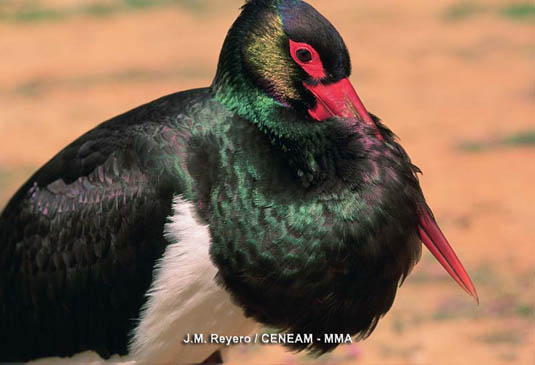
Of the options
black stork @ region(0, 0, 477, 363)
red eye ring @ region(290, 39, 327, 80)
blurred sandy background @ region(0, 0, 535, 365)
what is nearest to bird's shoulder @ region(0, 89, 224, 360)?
black stork @ region(0, 0, 477, 363)

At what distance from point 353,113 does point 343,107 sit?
0.06 m

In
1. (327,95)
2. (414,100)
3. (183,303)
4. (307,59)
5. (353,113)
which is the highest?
(307,59)

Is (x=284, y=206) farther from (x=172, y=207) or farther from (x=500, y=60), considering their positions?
(x=500, y=60)

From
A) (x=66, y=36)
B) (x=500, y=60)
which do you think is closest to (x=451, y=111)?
(x=500, y=60)

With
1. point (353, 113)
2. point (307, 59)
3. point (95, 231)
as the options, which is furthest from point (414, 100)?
point (95, 231)

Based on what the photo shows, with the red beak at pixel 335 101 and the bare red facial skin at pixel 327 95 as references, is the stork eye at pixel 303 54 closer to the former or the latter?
the bare red facial skin at pixel 327 95

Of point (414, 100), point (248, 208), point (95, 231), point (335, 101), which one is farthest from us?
point (414, 100)

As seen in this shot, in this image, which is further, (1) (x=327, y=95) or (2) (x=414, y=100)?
(2) (x=414, y=100)

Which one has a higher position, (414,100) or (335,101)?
(335,101)

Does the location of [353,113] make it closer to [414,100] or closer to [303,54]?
[303,54]

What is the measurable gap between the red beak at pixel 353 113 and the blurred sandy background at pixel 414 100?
73.0 inches

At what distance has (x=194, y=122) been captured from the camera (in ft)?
15.6

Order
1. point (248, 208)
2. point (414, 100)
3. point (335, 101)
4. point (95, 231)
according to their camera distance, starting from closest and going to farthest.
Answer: point (248, 208)
point (335, 101)
point (95, 231)
point (414, 100)

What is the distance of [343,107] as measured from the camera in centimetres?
474
